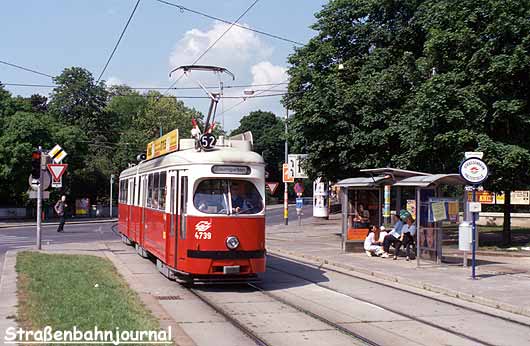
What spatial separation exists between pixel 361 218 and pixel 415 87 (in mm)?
6971

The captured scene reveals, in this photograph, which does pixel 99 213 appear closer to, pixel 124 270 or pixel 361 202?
pixel 361 202

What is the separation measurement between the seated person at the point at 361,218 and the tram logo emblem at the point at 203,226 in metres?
11.5

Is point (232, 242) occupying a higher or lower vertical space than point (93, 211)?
higher

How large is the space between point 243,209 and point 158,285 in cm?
266

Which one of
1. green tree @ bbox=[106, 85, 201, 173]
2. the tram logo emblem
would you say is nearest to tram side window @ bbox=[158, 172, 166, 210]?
the tram logo emblem

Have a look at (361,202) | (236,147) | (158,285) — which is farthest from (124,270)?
(361,202)

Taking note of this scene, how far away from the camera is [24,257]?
1870 cm

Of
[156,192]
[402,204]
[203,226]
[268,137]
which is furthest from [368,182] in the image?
[268,137]

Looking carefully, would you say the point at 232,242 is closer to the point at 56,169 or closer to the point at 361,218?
the point at 56,169

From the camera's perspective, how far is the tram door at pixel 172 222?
567 inches

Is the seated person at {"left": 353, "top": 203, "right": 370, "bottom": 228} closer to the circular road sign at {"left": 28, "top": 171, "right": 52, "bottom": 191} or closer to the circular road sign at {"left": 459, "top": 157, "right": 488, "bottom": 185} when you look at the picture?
the circular road sign at {"left": 459, "top": 157, "right": 488, "bottom": 185}

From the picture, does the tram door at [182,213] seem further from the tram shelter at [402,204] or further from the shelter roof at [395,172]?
the shelter roof at [395,172]

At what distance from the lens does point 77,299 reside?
10453 mm

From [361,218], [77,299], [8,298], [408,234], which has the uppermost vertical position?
[361,218]
